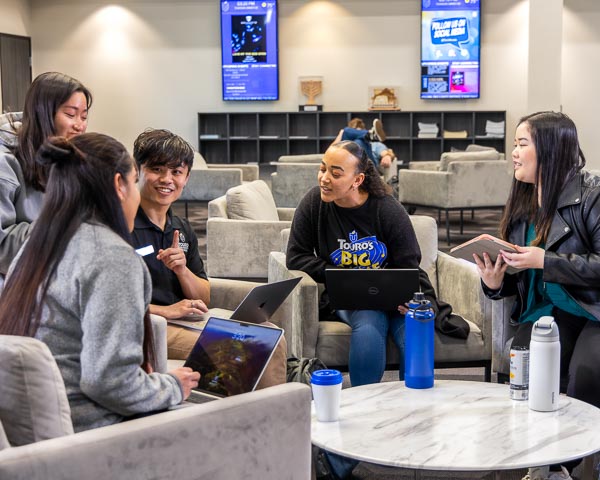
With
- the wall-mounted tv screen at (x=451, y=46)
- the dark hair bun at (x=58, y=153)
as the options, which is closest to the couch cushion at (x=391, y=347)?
the dark hair bun at (x=58, y=153)

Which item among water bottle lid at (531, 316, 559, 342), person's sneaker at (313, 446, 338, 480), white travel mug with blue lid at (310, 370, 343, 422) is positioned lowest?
person's sneaker at (313, 446, 338, 480)

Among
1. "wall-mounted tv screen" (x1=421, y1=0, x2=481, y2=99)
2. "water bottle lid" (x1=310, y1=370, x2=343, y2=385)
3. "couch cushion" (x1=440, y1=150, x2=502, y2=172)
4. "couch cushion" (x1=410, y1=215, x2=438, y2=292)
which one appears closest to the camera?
"water bottle lid" (x1=310, y1=370, x2=343, y2=385)

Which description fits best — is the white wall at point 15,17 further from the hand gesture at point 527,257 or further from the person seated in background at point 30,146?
the hand gesture at point 527,257

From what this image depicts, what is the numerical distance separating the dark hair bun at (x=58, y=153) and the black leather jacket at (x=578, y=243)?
1894mm

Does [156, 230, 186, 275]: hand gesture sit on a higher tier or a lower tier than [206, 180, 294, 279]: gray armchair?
higher

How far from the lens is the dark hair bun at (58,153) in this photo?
1.86 m

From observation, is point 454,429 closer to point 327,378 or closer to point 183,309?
point 327,378

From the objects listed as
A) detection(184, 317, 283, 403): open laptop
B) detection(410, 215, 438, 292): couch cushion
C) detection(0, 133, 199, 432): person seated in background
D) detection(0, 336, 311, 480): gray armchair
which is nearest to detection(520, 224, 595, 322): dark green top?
detection(410, 215, 438, 292): couch cushion

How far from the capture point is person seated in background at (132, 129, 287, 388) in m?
3.17

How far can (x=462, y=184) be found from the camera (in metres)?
9.38

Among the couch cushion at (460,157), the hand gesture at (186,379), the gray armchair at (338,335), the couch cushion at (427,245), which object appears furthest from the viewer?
the couch cushion at (460,157)

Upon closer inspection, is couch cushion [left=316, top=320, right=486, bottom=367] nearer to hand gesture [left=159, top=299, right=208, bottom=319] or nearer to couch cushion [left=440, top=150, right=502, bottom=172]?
hand gesture [left=159, top=299, right=208, bottom=319]

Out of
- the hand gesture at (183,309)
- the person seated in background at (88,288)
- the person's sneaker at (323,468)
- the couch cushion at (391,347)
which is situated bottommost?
the person's sneaker at (323,468)

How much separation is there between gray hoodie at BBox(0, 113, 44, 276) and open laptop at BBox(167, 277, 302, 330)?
644 millimetres
